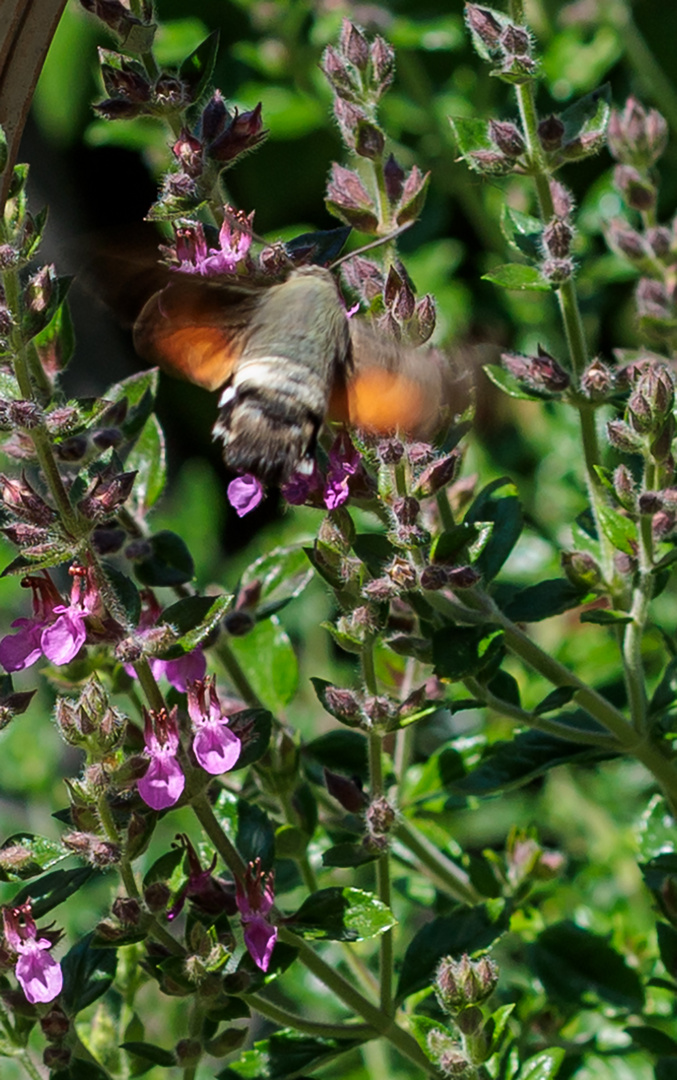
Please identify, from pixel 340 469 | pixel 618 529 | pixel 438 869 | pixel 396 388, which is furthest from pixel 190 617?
pixel 438 869

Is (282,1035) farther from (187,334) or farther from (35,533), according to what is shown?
(187,334)

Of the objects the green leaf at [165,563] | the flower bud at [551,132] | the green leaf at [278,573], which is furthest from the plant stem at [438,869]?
the flower bud at [551,132]

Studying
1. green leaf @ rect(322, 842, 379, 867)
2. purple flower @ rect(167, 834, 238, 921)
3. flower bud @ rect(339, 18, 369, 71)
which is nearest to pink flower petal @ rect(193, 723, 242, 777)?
purple flower @ rect(167, 834, 238, 921)

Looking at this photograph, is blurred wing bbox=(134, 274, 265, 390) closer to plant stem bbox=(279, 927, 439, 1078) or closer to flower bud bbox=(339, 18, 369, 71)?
flower bud bbox=(339, 18, 369, 71)

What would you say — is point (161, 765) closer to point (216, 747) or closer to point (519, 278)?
point (216, 747)

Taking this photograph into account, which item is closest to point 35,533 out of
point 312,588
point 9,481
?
point 9,481
